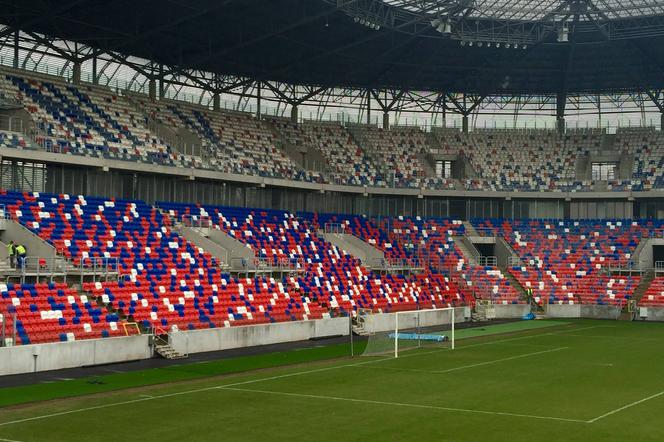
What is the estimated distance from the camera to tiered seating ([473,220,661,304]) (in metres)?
73.4

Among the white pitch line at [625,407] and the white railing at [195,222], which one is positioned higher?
the white railing at [195,222]

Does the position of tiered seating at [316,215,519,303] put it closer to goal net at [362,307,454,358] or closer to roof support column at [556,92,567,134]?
A: goal net at [362,307,454,358]

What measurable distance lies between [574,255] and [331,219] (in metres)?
21.8

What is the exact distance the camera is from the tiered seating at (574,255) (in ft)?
241

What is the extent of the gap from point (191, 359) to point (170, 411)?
46.9 feet

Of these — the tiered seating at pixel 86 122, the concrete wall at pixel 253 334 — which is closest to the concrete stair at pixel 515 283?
Answer: the concrete wall at pixel 253 334

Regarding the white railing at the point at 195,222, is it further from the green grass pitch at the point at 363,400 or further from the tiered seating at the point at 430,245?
the green grass pitch at the point at 363,400

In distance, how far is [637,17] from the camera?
70.5 meters

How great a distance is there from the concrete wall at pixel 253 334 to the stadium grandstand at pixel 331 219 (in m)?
0.14

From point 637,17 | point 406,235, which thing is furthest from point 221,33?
point 637,17

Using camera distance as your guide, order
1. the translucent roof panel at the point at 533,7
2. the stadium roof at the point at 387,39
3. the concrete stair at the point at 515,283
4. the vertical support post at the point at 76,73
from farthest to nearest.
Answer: the concrete stair at the point at 515,283 → the vertical support post at the point at 76,73 → the translucent roof panel at the point at 533,7 → the stadium roof at the point at 387,39

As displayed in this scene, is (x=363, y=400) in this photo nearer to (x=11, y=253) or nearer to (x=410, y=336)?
(x=410, y=336)

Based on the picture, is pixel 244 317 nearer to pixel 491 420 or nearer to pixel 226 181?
pixel 226 181

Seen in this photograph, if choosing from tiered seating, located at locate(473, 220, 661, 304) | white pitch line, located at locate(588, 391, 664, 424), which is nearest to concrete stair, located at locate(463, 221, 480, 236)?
tiered seating, located at locate(473, 220, 661, 304)
